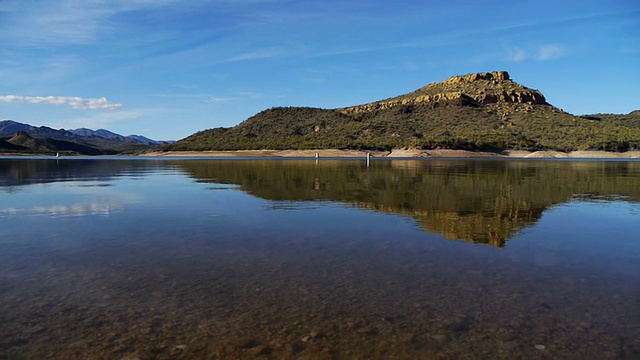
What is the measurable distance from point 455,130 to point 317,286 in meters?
160

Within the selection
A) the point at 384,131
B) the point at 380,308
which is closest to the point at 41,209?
the point at 380,308

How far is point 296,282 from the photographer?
26.7 ft

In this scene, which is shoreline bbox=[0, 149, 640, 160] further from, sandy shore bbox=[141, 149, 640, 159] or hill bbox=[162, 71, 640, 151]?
hill bbox=[162, 71, 640, 151]

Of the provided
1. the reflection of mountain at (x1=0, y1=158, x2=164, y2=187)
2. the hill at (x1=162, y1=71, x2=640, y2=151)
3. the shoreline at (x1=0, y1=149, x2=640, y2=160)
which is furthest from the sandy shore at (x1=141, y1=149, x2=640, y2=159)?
the reflection of mountain at (x1=0, y1=158, x2=164, y2=187)

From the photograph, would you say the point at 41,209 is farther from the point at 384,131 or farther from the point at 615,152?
the point at 384,131

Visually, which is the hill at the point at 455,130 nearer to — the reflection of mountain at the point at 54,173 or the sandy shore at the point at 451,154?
the sandy shore at the point at 451,154

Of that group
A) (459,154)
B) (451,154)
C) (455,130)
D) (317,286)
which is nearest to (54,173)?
(317,286)

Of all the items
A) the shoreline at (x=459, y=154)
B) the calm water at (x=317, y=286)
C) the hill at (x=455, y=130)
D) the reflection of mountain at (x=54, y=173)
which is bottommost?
the calm water at (x=317, y=286)

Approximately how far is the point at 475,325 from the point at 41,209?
56.5 ft

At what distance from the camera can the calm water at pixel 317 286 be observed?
575 cm

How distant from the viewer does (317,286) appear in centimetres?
791

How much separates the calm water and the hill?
427 ft

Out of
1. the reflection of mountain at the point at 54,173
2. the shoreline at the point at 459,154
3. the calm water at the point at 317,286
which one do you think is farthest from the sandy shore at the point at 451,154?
the calm water at the point at 317,286

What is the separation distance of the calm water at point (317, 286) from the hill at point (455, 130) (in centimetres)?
13022
